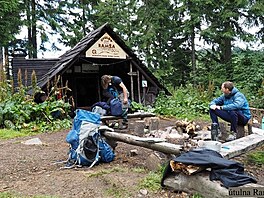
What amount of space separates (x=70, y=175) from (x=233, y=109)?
3173mm

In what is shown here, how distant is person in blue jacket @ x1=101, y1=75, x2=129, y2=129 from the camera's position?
7219 mm

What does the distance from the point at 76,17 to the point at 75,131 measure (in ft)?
57.1

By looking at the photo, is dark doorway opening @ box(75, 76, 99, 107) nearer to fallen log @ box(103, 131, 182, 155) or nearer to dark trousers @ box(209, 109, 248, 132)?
dark trousers @ box(209, 109, 248, 132)

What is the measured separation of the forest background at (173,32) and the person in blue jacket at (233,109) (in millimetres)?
7240

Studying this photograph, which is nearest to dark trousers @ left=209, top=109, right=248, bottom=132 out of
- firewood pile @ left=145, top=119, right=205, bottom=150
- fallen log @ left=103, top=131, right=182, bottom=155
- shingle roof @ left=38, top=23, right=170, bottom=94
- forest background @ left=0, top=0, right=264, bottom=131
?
firewood pile @ left=145, top=119, right=205, bottom=150

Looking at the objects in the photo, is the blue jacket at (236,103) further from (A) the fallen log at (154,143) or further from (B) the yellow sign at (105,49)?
(B) the yellow sign at (105,49)

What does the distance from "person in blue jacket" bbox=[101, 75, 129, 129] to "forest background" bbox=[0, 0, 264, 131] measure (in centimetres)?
601

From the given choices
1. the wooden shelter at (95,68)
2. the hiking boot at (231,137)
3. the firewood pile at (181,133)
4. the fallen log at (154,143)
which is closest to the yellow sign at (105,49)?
the wooden shelter at (95,68)

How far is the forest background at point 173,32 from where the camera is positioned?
15.5 metres

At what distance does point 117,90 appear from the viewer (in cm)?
782

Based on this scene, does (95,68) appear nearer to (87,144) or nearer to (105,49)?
(105,49)

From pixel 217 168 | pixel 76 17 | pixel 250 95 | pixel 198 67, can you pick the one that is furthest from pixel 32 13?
pixel 217 168

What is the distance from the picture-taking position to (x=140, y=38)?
666 inches

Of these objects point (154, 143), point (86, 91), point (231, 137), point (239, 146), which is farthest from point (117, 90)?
point (86, 91)
